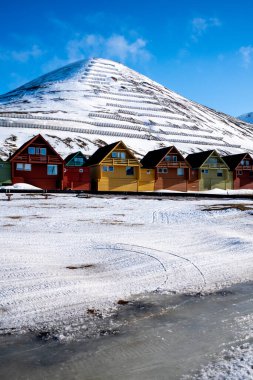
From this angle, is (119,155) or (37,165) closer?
(37,165)

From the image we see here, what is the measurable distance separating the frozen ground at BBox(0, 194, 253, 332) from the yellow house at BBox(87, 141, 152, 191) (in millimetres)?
36826

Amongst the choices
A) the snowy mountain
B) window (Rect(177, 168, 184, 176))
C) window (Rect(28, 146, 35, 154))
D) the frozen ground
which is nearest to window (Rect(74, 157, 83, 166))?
window (Rect(28, 146, 35, 154))

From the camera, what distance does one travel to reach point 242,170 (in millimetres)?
63562

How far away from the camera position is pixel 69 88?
533 feet

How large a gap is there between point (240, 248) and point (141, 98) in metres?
158

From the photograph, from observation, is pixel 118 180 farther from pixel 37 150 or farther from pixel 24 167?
pixel 24 167

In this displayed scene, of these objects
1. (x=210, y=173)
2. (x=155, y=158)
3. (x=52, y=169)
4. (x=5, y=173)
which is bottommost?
(x=5, y=173)

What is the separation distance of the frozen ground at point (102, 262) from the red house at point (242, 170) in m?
49.7

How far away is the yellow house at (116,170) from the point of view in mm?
52375

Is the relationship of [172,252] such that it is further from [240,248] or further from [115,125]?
[115,125]

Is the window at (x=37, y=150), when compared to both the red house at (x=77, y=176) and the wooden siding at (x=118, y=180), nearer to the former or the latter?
the red house at (x=77, y=176)

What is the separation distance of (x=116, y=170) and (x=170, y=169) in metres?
9.97

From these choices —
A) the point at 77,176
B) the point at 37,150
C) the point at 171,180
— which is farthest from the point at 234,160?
the point at 37,150

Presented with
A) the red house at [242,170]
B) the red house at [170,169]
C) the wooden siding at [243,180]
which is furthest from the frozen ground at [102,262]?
the red house at [242,170]
